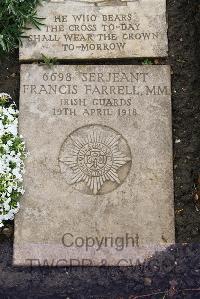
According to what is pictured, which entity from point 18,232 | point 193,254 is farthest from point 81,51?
point 193,254

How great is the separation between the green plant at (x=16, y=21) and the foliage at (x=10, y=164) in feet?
2.18

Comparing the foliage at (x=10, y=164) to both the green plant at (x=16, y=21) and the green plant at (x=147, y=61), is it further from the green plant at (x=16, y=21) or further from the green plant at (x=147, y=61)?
the green plant at (x=147, y=61)

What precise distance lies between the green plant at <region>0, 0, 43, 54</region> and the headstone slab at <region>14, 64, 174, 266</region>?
302 millimetres

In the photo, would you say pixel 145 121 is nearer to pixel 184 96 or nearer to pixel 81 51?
pixel 184 96

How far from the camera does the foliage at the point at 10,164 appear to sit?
4539mm

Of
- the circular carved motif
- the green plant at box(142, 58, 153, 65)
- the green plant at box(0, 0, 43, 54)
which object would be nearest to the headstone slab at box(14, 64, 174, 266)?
the circular carved motif

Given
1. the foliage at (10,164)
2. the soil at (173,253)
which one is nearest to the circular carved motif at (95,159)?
the foliage at (10,164)

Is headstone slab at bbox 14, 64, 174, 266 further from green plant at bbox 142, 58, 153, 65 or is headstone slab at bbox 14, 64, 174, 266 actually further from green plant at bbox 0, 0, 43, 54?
green plant at bbox 0, 0, 43, 54

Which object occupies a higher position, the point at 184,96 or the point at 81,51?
the point at 81,51

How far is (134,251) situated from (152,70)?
1715mm

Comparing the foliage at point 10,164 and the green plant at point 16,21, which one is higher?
the green plant at point 16,21

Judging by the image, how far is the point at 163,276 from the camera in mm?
4469

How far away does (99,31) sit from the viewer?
4992 mm

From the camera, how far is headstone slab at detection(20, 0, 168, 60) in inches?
195
